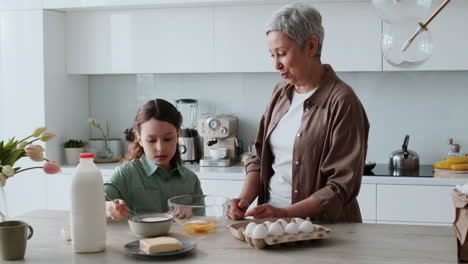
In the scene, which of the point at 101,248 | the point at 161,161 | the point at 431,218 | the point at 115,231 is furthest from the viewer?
the point at 431,218

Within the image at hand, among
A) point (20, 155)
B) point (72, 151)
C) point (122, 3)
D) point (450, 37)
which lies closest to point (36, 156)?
point (20, 155)

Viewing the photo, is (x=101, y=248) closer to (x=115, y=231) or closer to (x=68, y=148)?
(x=115, y=231)

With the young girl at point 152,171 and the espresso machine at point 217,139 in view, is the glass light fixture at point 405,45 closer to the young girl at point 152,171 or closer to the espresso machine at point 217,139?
the young girl at point 152,171

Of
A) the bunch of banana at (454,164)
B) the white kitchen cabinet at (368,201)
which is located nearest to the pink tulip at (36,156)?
the white kitchen cabinet at (368,201)

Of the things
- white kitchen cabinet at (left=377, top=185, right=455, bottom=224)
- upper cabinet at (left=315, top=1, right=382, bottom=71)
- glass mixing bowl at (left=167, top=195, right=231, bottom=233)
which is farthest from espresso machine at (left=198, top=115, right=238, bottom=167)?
glass mixing bowl at (left=167, top=195, right=231, bottom=233)

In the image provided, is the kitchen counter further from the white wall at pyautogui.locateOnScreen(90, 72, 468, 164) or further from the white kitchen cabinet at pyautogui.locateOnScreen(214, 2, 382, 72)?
the white wall at pyautogui.locateOnScreen(90, 72, 468, 164)

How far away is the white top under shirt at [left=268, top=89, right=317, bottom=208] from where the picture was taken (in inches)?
90.0

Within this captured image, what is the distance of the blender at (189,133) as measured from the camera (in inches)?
160

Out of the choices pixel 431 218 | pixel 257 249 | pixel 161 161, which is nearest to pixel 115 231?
pixel 161 161

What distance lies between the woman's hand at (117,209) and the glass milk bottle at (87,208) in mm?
149

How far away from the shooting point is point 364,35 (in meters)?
3.67

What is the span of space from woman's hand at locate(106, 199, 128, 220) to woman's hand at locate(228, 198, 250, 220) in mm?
363

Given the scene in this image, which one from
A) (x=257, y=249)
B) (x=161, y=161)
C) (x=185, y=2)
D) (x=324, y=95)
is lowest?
(x=257, y=249)

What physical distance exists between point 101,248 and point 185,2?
2389 millimetres
